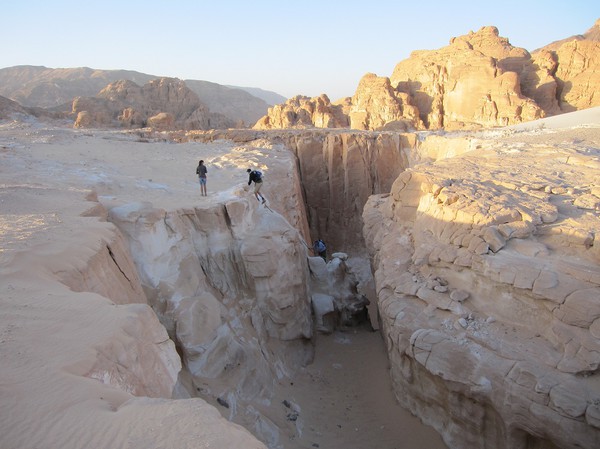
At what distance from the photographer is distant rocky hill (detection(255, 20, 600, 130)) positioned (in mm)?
22519

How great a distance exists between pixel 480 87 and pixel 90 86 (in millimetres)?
47779

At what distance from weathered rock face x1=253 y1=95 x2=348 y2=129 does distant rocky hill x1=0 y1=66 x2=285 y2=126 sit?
22693 mm

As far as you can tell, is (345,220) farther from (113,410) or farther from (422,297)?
(113,410)

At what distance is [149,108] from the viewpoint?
32.3 metres

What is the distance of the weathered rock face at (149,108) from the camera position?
27469mm

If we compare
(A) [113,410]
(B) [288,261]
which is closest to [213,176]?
(B) [288,261]

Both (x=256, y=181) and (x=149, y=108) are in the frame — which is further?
(x=149, y=108)

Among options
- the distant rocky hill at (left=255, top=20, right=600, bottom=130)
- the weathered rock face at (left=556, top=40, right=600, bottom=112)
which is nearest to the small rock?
the distant rocky hill at (left=255, top=20, right=600, bottom=130)

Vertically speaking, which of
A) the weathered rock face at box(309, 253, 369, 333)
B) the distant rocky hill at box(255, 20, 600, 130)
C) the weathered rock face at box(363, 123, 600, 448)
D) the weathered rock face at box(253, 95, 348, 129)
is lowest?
the weathered rock face at box(309, 253, 369, 333)

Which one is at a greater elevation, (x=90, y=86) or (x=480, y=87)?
(x=90, y=86)

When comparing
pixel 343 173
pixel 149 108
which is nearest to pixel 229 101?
pixel 149 108

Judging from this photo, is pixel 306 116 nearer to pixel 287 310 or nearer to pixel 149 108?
pixel 149 108

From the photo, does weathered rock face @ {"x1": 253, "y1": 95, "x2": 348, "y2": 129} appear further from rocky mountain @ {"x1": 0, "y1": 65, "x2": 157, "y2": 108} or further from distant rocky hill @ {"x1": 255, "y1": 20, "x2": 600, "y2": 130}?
rocky mountain @ {"x1": 0, "y1": 65, "x2": 157, "y2": 108}

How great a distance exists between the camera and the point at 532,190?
794 centimetres
